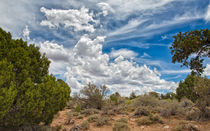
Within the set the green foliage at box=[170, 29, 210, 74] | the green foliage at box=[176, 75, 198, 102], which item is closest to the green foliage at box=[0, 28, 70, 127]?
the green foliage at box=[170, 29, 210, 74]

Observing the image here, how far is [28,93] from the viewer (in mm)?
6090

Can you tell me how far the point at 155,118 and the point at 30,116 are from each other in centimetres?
791

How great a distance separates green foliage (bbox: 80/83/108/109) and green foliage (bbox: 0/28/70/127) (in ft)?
26.8

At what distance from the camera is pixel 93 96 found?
1592cm

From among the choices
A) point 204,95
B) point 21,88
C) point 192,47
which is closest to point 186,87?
point 204,95

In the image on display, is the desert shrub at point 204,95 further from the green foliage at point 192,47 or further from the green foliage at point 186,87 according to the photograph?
the green foliage at point 186,87

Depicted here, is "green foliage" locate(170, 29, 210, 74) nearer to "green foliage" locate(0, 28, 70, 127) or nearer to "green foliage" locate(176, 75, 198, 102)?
"green foliage" locate(0, 28, 70, 127)

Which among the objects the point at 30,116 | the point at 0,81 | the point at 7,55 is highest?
A: the point at 7,55

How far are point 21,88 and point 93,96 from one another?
1028cm

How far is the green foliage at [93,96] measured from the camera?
15836 millimetres

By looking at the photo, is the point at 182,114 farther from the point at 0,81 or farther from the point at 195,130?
the point at 0,81

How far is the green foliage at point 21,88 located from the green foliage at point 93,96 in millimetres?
8160

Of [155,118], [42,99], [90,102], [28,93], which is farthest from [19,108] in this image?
[90,102]

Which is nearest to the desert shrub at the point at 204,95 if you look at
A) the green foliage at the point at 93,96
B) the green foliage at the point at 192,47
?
the green foliage at the point at 192,47
